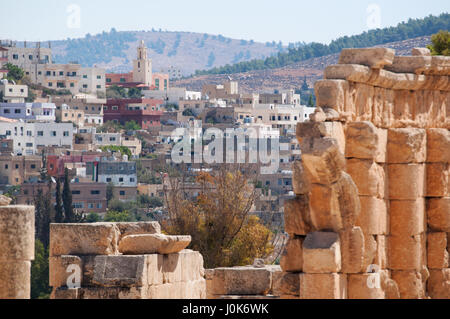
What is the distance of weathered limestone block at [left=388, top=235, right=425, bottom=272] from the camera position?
Answer: 1638 cm

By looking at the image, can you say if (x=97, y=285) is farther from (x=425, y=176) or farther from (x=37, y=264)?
(x=37, y=264)

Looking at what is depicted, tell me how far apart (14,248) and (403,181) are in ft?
24.3

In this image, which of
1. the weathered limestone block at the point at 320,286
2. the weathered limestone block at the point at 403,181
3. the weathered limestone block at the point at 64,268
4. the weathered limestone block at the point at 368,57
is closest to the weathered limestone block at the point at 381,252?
the weathered limestone block at the point at 403,181

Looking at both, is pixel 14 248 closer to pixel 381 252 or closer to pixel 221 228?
pixel 381 252

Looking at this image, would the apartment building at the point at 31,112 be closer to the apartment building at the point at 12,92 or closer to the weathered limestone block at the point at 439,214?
the apartment building at the point at 12,92

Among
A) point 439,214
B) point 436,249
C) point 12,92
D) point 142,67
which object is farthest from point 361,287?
point 142,67

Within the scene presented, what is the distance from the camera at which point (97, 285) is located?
540 inches

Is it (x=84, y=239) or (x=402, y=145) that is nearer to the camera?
(x=84, y=239)

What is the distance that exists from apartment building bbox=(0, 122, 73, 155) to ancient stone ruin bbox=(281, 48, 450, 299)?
10810 cm

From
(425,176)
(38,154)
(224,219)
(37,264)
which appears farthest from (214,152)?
(425,176)

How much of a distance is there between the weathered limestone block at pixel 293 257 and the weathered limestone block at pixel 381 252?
1.16 meters

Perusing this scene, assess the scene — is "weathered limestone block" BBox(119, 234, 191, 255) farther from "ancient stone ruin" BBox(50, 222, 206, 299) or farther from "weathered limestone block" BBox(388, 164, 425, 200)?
→ "weathered limestone block" BBox(388, 164, 425, 200)

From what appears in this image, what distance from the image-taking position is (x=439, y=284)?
16844 mm

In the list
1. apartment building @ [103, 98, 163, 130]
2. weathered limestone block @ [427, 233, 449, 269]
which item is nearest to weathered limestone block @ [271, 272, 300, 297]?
weathered limestone block @ [427, 233, 449, 269]
